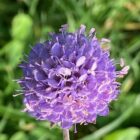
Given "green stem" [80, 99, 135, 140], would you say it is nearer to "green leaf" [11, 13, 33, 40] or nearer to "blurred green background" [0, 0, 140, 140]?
"blurred green background" [0, 0, 140, 140]

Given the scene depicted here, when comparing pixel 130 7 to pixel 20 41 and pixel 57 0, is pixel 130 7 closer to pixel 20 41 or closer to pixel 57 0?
pixel 57 0

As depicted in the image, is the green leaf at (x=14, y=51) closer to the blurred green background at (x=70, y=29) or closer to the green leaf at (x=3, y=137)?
the blurred green background at (x=70, y=29)

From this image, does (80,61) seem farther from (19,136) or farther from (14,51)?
(14,51)

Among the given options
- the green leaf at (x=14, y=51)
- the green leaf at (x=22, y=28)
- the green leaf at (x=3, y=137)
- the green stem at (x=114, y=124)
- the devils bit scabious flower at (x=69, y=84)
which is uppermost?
the green leaf at (x=22, y=28)

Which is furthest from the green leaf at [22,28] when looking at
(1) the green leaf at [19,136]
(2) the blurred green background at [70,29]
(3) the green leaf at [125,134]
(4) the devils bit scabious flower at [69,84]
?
(4) the devils bit scabious flower at [69,84]

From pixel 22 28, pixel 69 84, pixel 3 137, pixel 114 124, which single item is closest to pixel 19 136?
pixel 3 137

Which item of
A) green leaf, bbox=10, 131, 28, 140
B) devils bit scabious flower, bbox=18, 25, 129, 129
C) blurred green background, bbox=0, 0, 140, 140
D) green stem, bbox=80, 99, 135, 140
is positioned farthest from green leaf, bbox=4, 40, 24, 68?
devils bit scabious flower, bbox=18, 25, 129, 129

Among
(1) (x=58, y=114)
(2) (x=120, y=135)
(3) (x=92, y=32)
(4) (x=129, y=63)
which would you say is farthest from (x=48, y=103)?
Result: (4) (x=129, y=63)
